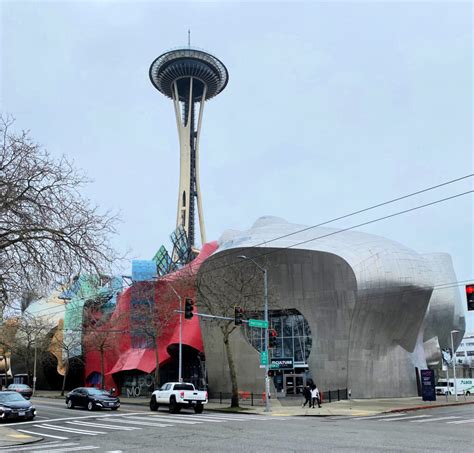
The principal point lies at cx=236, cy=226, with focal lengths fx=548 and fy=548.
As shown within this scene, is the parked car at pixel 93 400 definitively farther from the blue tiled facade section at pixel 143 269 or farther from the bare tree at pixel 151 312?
the blue tiled facade section at pixel 143 269

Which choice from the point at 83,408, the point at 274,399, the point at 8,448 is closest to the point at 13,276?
the point at 8,448

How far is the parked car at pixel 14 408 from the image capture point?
25828mm

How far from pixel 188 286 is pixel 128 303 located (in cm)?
1558

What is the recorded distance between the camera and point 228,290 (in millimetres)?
41375

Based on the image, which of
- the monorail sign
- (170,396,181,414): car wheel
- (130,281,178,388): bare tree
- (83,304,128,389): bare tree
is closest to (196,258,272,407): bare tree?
(130,281,178,388): bare tree

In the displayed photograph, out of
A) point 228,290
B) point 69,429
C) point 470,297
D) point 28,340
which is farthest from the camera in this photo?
point 28,340

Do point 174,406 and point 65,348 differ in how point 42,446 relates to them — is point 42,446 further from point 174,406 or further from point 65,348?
point 65,348

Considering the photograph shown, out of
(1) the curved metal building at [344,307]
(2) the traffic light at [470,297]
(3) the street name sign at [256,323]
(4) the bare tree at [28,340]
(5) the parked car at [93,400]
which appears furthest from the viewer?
(4) the bare tree at [28,340]

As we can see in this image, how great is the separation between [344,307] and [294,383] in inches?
328

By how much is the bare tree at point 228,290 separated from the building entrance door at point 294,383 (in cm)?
671

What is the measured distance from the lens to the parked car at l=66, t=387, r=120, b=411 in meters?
34.2

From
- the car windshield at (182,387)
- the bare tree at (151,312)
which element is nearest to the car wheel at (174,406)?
the car windshield at (182,387)

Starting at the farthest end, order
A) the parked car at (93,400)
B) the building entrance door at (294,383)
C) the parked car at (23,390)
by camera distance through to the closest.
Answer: the parked car at (23,390) < the building entrance door at (294,383) < the parked car at (93,400)

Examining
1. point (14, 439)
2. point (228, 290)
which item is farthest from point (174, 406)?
point (14, 439)
